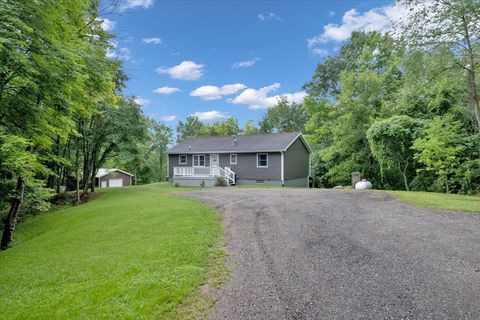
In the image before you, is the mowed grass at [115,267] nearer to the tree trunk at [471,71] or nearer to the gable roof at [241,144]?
the tree trunk at [471,71]

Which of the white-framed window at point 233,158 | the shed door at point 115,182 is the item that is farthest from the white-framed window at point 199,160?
the shed door at point 115,182

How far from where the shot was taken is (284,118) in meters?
A: 43.8

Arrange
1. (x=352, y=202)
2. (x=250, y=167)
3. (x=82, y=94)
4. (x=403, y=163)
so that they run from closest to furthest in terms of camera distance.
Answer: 1. (x=82, y=94)
2. (x=352, y=202)
3. (x=403, y=163)
4. (x=250, y=167)

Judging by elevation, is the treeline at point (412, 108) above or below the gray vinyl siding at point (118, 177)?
above

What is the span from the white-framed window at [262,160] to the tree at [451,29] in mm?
12106

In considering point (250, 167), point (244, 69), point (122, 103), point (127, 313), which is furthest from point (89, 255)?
point (244, 69)

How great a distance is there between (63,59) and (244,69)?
25.6 m

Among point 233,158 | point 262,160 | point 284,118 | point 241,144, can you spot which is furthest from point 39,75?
point 284,118

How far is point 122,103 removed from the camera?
1875 cm

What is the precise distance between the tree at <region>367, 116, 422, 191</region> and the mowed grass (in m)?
12.7

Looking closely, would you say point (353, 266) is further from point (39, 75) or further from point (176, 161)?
point (176, 161)

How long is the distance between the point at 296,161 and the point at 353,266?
18.4 metres

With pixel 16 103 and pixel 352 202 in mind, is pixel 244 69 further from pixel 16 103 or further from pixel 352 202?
pixel 16 103

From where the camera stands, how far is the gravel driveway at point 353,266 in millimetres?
3384
